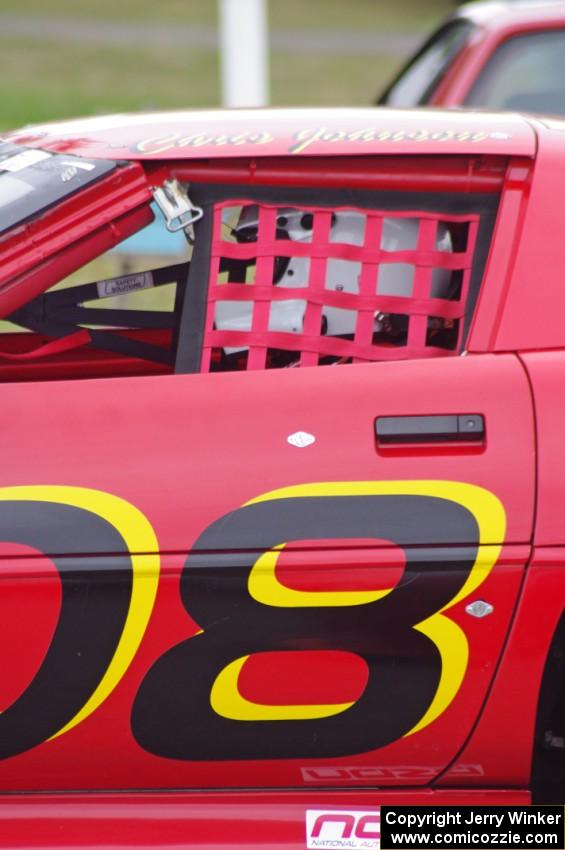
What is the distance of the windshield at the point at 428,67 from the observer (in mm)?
4785

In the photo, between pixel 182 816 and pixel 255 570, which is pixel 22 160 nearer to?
pixel 255 570

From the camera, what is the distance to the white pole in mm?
8547

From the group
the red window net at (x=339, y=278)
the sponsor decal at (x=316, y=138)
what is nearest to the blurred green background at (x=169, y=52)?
the sponsor decal at (x=316, y=138)

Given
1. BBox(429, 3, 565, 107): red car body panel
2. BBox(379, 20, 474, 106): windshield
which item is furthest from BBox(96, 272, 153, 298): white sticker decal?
BBox(379, 20, 474, 106): windshield

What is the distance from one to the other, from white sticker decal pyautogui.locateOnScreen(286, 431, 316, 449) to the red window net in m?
0.26

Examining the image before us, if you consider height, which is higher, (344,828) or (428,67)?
(428,67)

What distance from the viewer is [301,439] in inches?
76.4

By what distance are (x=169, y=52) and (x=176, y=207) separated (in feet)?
50.8

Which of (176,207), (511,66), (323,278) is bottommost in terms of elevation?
(323,278)

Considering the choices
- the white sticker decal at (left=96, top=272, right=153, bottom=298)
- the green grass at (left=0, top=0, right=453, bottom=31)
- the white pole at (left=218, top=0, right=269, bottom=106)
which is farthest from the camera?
the green grass at (left=0, top=0, right=453, bottom=31)

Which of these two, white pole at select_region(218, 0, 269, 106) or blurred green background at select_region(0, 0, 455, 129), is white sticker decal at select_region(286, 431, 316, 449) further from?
blurred green background at select_region(0, 0, 455, 129)

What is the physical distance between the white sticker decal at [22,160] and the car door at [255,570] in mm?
557

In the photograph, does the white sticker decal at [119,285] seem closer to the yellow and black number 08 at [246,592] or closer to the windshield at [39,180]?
the windshield at [39,180]

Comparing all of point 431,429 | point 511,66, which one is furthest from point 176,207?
point 511,66
